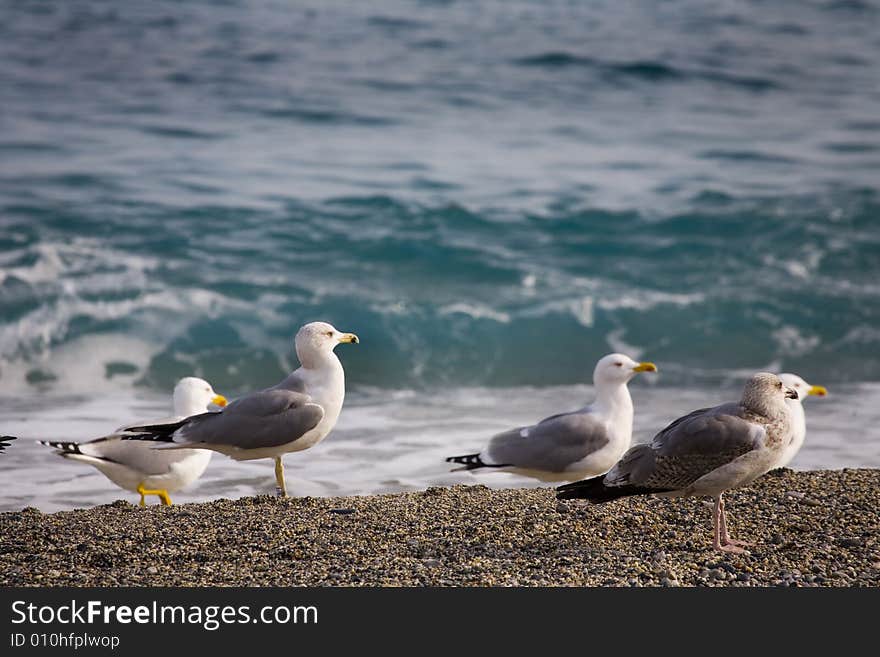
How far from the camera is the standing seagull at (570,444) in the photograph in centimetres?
696

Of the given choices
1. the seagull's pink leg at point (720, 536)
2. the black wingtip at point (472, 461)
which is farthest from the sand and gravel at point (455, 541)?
the black wingtip at point (472, 461)

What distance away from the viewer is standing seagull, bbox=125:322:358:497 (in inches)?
270

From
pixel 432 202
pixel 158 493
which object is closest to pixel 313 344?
pixel 158 493

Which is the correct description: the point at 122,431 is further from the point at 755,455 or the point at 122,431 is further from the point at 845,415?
the point at 845,415

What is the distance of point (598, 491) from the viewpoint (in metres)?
5.91

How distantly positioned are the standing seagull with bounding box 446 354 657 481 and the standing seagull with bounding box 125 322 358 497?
84 cm

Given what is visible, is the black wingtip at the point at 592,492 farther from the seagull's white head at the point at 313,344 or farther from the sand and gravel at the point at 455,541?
the seagull's white head at the point at 313,344

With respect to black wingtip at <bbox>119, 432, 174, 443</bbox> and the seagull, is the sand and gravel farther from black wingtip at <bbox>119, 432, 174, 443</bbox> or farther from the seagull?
black wingtip at <bbox>119, 432, 174, 443</bbox>

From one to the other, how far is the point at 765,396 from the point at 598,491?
0.89 m

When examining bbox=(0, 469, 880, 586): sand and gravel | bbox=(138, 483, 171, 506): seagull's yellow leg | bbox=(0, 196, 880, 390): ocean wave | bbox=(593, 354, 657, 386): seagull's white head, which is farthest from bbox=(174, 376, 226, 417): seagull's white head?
bbox=(0, 196, 880, 390): ocean wave

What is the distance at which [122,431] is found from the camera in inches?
281

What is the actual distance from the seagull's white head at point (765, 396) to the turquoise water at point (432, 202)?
3.35m

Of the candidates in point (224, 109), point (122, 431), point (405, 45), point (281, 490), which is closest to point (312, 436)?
point (281, 490)

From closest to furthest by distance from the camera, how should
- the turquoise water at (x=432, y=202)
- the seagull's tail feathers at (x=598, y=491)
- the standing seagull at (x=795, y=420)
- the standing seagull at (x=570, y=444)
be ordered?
1. the seagull's tail feathers at (x=598, y=491)
2. the standing seagull at (x=795, y=420)
3. the standing seagull at (x=570, y=444)
4. the turquoise water at (x=432, y=202)
